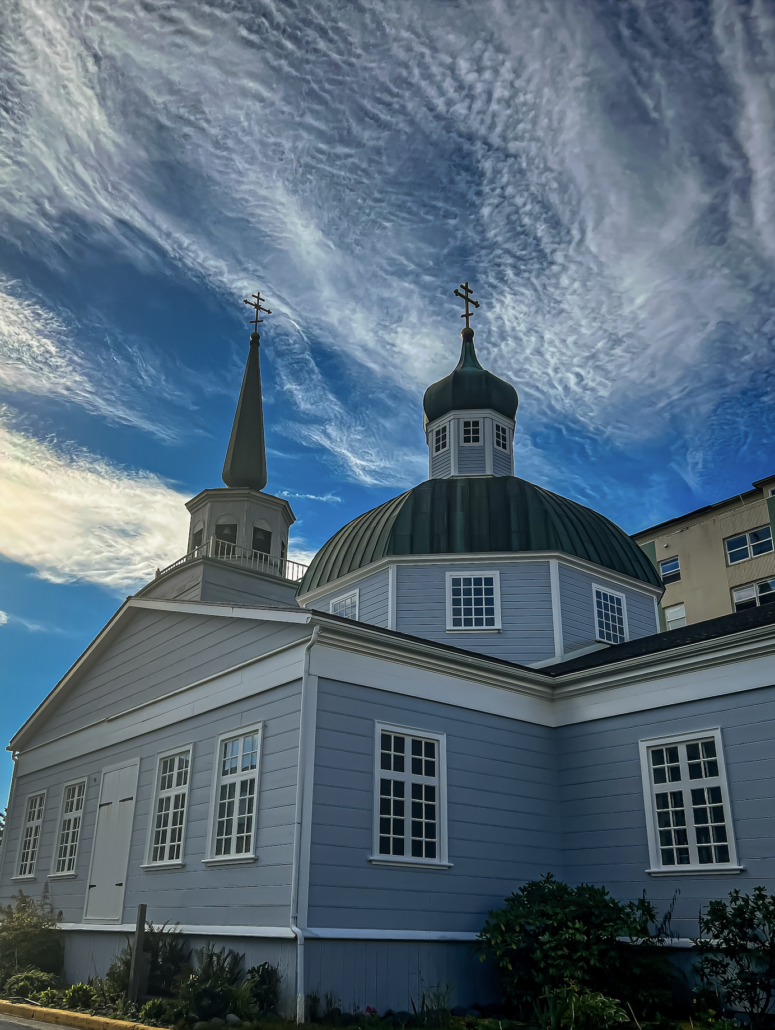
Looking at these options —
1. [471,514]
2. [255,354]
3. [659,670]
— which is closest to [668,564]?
[255,354]

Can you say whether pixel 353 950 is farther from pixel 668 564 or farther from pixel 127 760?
pixel 668 564

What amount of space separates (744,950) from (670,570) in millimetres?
39499

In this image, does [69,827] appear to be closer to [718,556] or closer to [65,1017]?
[65,1017]

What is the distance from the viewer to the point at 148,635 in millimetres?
17672

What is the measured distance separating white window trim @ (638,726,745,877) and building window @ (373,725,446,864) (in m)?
3.04

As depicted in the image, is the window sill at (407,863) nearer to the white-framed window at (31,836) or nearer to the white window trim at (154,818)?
the white window trim at (154,818)

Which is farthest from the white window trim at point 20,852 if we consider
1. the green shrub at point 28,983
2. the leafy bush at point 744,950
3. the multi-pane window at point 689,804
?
the leafy bush at point 744,950

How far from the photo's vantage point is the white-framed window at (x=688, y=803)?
1227 centimetres

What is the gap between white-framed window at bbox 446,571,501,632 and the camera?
18.6 m

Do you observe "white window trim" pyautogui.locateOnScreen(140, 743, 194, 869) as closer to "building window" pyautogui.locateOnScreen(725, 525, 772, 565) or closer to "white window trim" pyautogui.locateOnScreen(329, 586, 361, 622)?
"white window trim" pyautogui.locateOnScreen(329, 586, 361, 622)

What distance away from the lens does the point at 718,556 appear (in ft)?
152

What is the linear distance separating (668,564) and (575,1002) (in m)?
40.9

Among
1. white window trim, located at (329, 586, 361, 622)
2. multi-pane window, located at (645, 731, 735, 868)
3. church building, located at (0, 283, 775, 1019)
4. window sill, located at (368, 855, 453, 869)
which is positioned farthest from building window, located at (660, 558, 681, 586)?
window sill, located at (368, 855, 453, 869)

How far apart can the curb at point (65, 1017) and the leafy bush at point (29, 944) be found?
7.77ft
